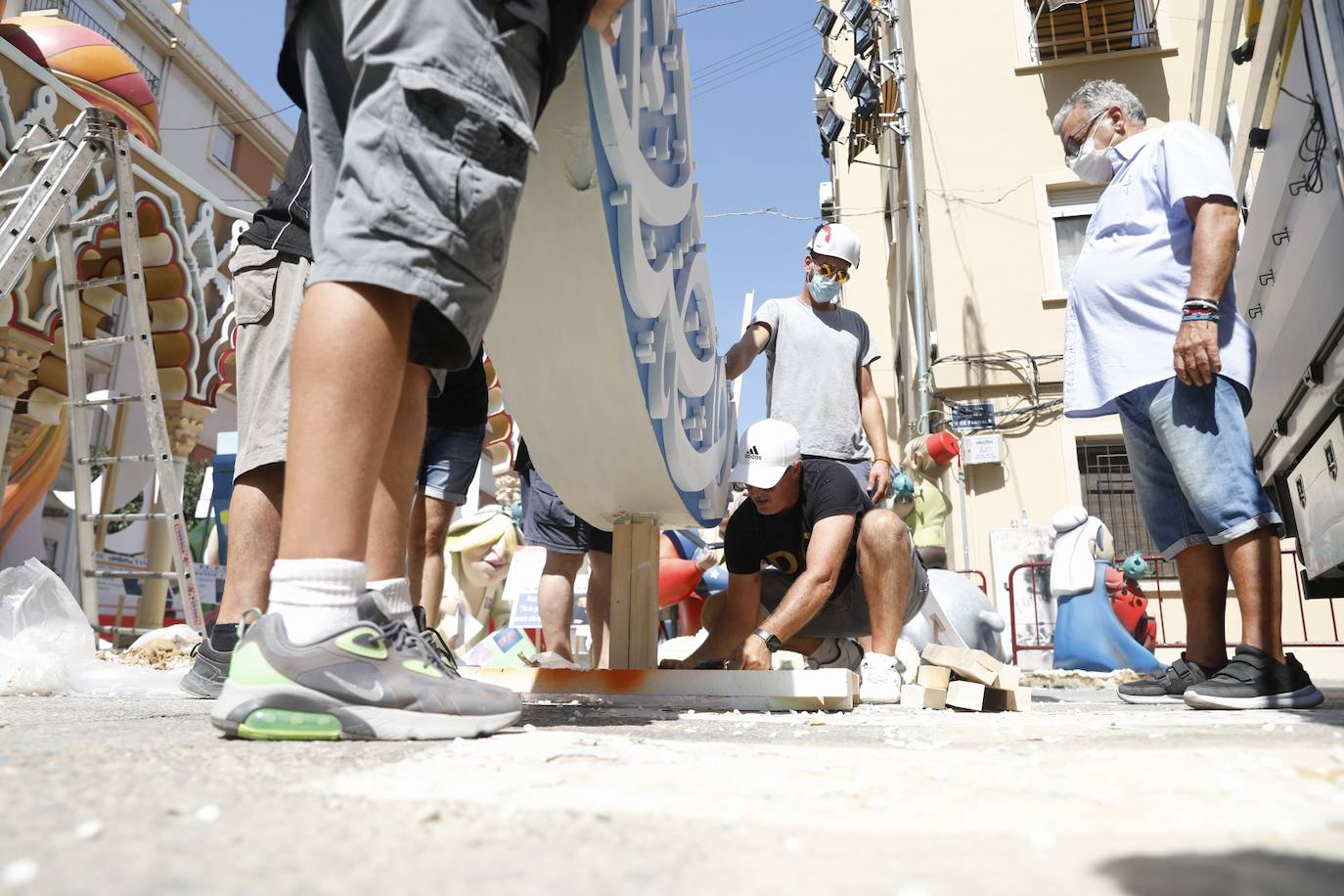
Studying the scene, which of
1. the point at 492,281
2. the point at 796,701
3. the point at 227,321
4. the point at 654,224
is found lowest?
the point at 796,701

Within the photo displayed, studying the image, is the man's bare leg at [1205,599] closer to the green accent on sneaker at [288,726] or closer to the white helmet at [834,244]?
the white helmet at [834,244]

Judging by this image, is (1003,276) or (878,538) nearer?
(878,538)

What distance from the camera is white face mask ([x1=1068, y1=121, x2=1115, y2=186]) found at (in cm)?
282

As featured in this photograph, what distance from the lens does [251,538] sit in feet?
6.76

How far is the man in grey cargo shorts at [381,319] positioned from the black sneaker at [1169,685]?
2.19 m

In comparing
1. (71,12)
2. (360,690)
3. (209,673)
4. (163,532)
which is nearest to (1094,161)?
(360,690)

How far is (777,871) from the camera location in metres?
0.50

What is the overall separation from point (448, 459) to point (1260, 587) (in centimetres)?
224

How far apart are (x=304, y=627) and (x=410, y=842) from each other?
2.02 ft

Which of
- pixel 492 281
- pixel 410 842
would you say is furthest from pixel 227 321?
pixel 410 842

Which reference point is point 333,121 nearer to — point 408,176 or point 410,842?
point 408,176

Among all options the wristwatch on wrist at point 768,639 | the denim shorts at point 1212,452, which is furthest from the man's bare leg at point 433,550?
the denim shorts at point 1212,452

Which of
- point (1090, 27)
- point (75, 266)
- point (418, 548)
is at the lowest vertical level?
point (418, 548)

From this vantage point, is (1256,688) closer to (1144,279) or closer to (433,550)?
(1144,279)
